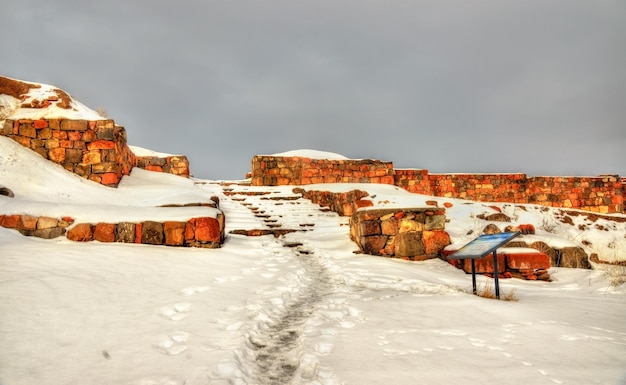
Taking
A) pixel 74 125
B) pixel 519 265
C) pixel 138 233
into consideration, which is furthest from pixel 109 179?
pixel 519 265

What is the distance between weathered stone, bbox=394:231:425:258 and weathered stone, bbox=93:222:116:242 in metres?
4.89

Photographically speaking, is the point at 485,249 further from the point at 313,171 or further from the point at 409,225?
the point at 313,171

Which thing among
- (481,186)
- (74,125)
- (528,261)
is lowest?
(528,261)

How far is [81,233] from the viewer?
15.5 feet

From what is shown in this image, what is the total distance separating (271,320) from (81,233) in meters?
3.59

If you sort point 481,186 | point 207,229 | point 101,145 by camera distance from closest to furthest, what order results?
point 207,229 → point 101,145 → point 481,186

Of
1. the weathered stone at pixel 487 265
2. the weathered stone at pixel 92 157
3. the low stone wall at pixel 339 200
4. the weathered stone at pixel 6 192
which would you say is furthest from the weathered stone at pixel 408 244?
the weathered stone at pixel 92 157

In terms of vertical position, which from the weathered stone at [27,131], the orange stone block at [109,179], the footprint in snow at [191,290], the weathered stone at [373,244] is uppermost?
the weathered stone at [27,131]

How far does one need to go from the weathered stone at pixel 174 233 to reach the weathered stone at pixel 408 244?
3.92m

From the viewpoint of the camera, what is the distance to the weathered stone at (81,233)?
185 inches

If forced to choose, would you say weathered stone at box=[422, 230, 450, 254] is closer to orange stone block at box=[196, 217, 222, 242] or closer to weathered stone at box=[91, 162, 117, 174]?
orange stone block at box=[196, 217, 222, 242]

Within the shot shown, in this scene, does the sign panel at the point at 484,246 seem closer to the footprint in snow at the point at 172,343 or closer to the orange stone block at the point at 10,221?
the footprint in snow at the point at 172,343

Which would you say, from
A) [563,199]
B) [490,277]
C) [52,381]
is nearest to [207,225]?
[52,381]

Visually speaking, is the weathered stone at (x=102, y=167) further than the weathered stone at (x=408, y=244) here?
Yes
